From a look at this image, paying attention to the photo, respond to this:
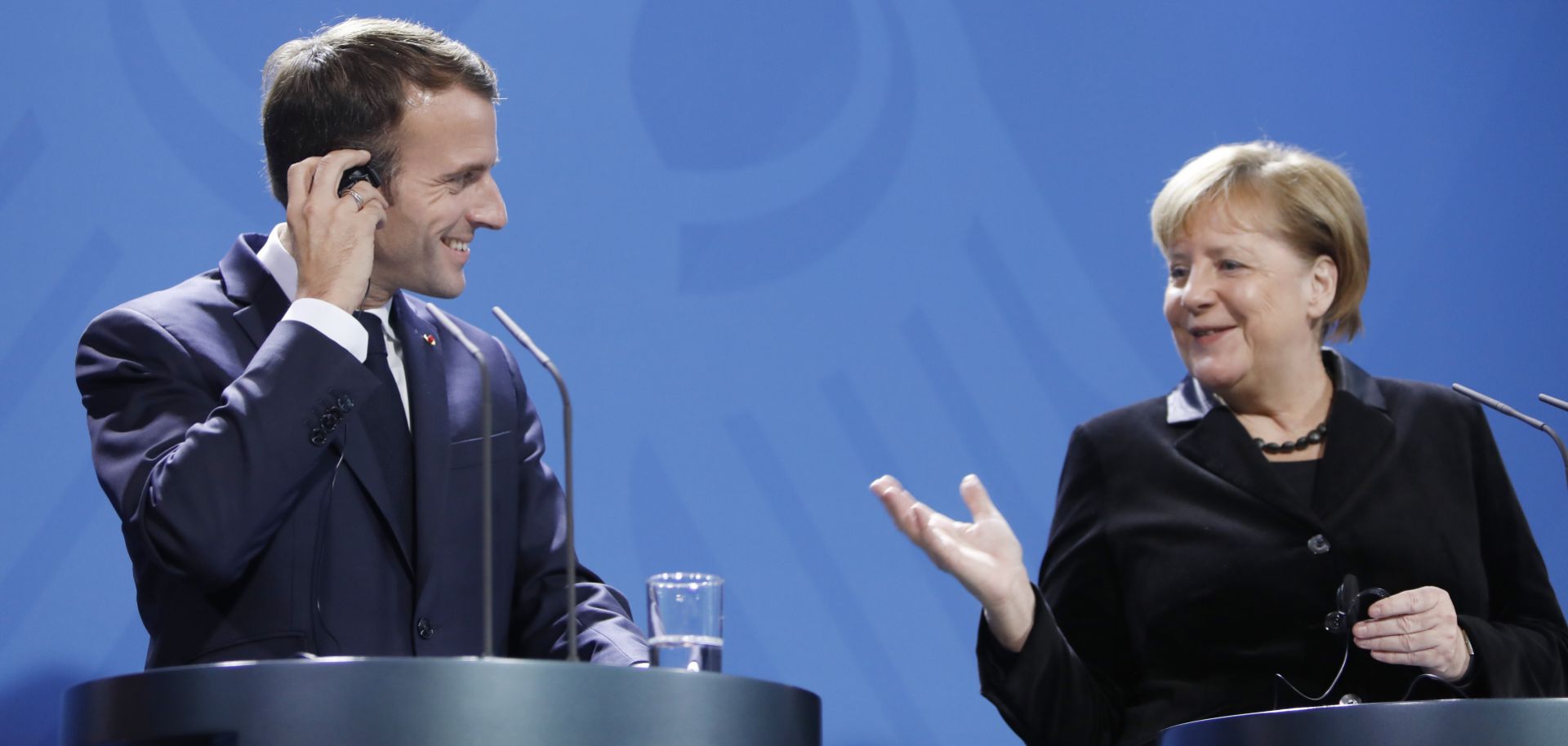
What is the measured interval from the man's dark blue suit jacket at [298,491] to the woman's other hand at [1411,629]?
0.88 m

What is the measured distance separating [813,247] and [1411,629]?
129cm

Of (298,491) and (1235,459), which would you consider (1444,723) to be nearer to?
(1235,459)

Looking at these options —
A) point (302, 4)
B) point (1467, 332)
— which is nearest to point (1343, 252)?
point (1467, 332)

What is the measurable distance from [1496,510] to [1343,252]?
1.40 feet

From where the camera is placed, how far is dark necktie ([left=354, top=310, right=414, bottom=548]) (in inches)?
82.6

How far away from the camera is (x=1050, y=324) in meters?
3.12

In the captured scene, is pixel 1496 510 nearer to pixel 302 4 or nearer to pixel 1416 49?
pixel 1416 49

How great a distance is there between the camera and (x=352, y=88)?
223cm

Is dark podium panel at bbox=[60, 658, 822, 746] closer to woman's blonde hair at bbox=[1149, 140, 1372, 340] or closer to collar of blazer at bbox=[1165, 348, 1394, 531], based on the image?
collar of blazer at bbox=[1165, 348, 1394, 531]

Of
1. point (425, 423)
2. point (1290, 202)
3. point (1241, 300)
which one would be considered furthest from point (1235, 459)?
point (425, 423)

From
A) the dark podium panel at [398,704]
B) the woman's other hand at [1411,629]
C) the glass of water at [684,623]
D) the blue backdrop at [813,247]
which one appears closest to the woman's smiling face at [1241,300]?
the woman's other hand at [1411,629]

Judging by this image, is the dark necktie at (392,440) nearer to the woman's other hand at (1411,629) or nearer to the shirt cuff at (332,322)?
the shirt cuff at (332,322)

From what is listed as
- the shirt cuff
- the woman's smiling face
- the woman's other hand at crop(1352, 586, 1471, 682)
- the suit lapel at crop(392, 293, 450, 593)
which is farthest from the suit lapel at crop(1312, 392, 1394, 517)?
the shirt cuff

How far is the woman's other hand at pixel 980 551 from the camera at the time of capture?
1888 mm
